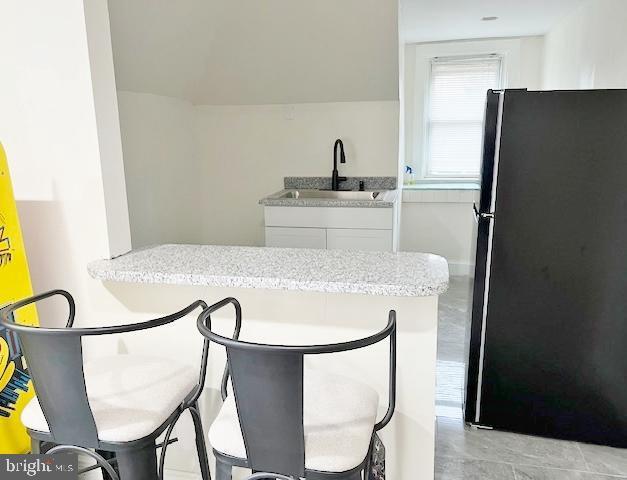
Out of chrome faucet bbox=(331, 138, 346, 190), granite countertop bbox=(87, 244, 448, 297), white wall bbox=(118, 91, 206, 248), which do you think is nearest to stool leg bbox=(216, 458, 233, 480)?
granite countertop bbox=(87, 244, 448, 297)

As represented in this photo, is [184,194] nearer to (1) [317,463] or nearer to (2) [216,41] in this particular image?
(2) [216,41]

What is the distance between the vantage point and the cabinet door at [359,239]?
334 centimetres

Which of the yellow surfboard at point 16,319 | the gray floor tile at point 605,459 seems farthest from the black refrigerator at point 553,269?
the yellow surfboard at point 16,319

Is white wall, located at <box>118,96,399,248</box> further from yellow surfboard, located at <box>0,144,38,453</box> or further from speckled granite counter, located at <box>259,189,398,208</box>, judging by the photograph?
yellow surfboard, located at <box>0,144,38,453</box>

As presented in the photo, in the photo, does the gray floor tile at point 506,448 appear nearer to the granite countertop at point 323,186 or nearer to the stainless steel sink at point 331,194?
the granite countertop at point 323,186

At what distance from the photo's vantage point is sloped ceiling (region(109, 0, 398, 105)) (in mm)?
2869

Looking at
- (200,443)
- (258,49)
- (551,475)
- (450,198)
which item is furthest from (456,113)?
(200,443)

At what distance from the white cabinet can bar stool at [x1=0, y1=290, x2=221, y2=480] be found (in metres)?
2.21

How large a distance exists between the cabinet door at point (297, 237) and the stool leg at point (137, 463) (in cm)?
239

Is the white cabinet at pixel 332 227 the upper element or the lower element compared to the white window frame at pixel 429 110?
lower

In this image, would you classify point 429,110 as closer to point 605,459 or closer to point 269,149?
point 269,149

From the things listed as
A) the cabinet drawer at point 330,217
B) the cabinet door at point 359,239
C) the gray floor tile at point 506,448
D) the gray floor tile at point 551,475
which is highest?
the cabinet drawer at point 330,217

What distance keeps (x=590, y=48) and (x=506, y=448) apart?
2704 millimetres

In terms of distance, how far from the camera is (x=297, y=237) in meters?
3.47
